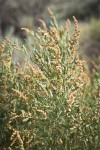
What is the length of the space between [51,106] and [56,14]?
32.4ft

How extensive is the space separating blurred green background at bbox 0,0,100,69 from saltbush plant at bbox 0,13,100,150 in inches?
325

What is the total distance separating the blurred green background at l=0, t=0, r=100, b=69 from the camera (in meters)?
12.6

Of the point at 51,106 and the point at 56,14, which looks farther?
the point at 56,14

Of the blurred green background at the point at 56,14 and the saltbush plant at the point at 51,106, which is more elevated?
the blurred green background at the point at 56,14

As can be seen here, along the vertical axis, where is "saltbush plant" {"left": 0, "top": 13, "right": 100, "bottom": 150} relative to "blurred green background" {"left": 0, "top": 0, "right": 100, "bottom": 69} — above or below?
below

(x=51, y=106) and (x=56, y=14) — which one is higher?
(x=56, y=14)

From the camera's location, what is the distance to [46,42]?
328 centimetres

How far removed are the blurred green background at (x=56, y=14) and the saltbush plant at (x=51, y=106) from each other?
27.1 feet

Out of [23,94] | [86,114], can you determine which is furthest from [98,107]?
[23,94]

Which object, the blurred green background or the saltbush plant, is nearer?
the saltbush plant

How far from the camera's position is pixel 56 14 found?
1260 centimetres

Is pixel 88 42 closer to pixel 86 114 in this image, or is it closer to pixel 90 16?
pixel 90 16

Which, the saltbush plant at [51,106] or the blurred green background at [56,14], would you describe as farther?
the blurred green background at [56,14]

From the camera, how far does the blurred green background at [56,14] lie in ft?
41.5
